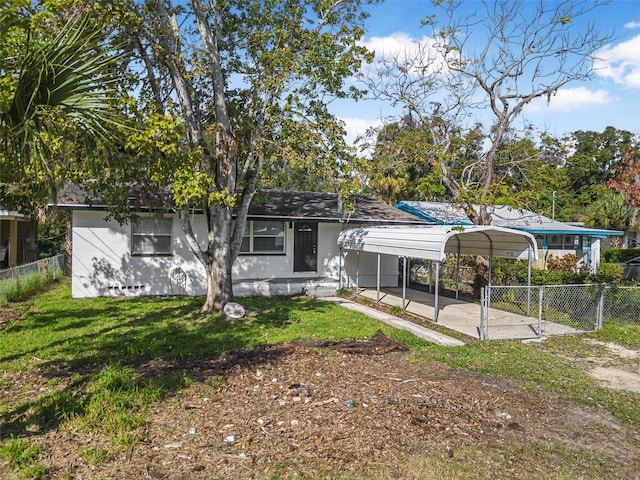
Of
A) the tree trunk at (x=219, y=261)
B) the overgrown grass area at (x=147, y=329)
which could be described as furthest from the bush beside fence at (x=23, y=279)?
the tree trunk at (x=219, y=261)

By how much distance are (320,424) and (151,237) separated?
10395mm

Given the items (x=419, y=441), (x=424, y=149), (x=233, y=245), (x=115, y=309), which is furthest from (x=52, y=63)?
(x=424, y=149)

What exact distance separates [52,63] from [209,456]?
344 centimetres

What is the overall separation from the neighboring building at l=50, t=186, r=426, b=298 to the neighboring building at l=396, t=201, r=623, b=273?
3.86 metres

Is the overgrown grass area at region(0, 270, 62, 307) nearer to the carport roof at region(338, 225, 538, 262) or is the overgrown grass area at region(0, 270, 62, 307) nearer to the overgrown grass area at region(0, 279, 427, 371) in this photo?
the overgrown grass area at region(0, 279, 427, 371)

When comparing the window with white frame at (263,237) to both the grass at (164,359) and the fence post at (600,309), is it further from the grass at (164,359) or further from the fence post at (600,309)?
the fence post at (600,309)

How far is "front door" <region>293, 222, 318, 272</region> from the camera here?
607 inches

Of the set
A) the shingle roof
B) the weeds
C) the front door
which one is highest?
the shingle roof

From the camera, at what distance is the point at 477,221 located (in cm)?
1456

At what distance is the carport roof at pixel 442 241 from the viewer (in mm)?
9977

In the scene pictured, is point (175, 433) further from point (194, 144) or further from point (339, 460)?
point (194, 144)

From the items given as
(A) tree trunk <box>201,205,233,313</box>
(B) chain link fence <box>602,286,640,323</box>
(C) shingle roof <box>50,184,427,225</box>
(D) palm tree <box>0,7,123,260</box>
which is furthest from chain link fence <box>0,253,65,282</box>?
(B) chain link fence <box>602,286,640,323</box>

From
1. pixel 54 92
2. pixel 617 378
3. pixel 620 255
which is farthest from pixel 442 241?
pixel 620 255

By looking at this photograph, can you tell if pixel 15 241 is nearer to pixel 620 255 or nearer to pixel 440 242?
pixel 440 242
